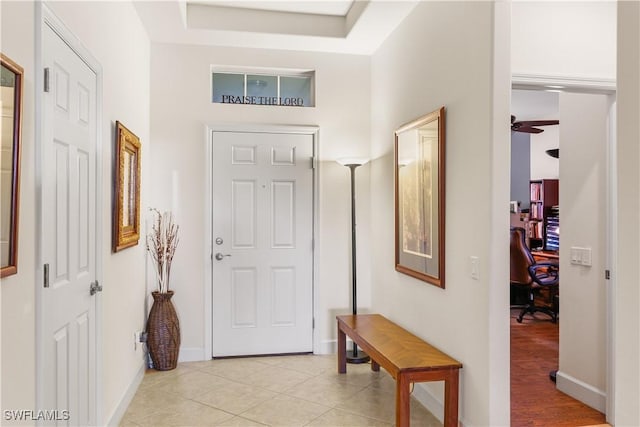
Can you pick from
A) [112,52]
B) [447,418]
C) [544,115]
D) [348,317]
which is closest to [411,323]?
[348,317]

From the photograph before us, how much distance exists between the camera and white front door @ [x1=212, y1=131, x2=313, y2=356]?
422cm

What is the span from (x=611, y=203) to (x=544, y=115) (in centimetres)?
433

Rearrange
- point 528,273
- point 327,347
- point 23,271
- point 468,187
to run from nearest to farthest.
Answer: point 23,271 → point 468,187 → point 327,347 → point 528,273

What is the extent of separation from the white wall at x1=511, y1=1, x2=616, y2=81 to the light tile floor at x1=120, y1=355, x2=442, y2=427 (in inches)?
90.2

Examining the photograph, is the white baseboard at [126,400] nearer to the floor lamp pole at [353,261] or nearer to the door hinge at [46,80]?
the floor lamp pole at [353,261]

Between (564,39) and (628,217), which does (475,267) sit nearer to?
(628,217)

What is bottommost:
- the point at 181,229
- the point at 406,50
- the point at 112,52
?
the point at 181,229

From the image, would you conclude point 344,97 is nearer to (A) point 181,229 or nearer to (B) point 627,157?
(A) point 181,229

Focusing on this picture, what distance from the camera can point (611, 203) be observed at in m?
3.09

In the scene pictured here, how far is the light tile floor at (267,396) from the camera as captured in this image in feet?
9.80

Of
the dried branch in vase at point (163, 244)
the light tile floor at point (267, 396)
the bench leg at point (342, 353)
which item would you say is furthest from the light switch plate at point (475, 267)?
the dried branch in vase at point (163, 244)

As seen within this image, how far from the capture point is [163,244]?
4.02 meters

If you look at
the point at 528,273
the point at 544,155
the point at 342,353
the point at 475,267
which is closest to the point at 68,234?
the point at 475,267

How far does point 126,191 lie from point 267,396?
5.62 feet
